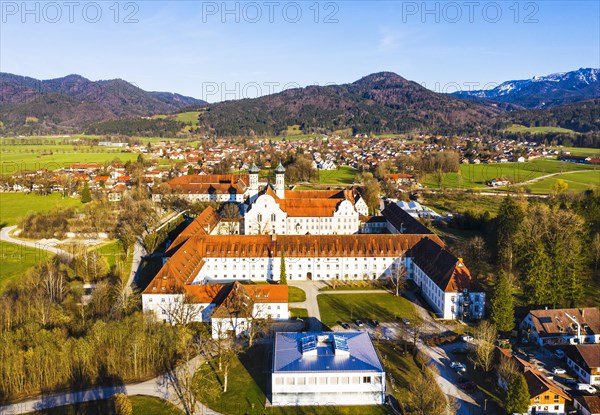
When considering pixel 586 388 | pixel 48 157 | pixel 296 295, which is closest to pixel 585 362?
pixel 586 388

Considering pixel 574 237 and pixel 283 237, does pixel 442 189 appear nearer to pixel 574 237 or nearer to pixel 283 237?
pixel 574 237

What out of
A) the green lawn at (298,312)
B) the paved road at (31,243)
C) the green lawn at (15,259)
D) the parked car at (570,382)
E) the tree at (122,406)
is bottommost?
the parked car at (570,382)

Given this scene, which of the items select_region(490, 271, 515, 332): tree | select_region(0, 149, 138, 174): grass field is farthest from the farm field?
select_region(490, 271, 515, 332): tree

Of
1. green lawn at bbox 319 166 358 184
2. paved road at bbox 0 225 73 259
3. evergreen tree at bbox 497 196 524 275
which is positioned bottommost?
paved road at bbox 0 225 73 259

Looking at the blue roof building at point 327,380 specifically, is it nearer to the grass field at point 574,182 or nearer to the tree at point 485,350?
the tree at point 485,350

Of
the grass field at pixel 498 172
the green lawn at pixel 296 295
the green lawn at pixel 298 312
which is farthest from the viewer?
the grass field at pixel 498 172

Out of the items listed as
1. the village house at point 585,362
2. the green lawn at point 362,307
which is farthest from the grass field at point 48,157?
the village house at point 585,362

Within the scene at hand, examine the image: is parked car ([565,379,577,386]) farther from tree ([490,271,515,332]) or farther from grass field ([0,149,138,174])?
grass field ([0,149,138,174])
